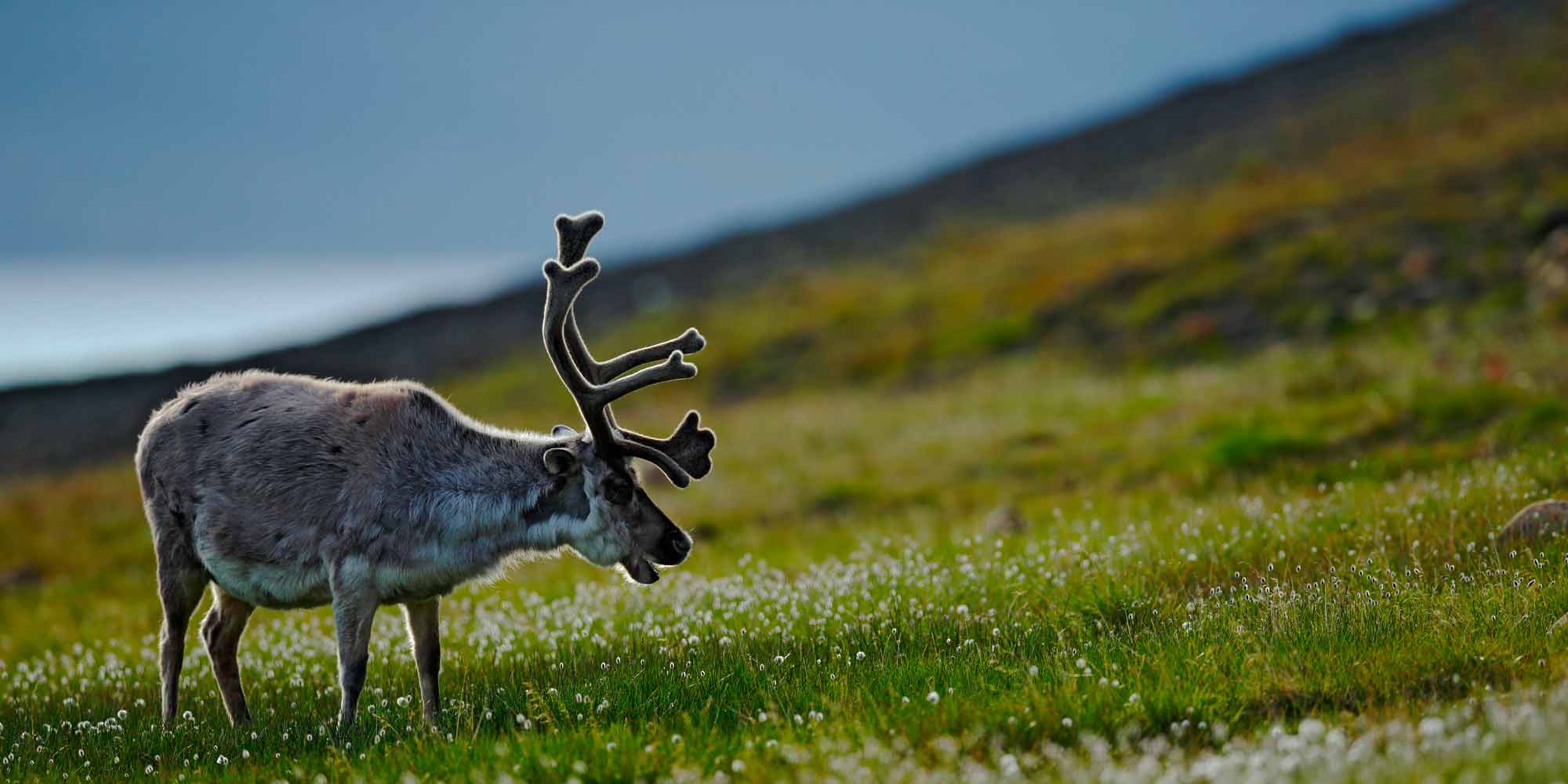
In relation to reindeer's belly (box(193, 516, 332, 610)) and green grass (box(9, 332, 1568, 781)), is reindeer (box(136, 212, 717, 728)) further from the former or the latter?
green grass (box(9, 332, 1568, 781))

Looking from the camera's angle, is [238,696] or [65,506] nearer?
[238,696]

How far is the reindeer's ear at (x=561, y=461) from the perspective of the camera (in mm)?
8531

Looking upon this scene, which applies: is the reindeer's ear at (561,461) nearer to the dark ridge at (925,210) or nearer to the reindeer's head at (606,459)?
the reindeer's head at (606,459)

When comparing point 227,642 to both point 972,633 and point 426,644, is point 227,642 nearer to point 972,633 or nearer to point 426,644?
point 426,644

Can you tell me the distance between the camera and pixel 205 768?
758 cm

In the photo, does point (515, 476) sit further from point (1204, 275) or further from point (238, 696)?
point (1204, 275)

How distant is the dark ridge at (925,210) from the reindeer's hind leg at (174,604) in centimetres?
3696

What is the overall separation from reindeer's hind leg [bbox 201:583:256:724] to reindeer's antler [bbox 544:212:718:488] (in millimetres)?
3287

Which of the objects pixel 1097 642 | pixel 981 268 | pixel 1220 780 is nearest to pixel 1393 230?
pixel 981 268

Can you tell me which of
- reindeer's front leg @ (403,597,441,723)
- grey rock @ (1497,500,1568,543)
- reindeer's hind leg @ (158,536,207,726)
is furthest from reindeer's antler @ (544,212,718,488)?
grey rock @ (1497,500,1568,543)

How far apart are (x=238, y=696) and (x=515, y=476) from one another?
2.83m

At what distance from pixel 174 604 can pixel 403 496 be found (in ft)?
7.38

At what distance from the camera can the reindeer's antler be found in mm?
8578

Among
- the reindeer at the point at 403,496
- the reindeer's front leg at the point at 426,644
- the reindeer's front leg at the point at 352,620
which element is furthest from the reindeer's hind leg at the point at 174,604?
the reindeer's front leg at the point at 426,644
